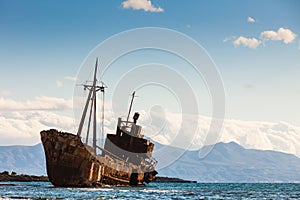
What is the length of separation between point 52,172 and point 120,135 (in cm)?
3561


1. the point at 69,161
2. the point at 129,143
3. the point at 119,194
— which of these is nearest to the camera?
the point at 119,194

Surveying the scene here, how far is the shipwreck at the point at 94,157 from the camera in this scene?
70.5 metres

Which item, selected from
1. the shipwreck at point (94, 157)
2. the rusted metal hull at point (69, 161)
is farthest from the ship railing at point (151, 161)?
the rusted metal hull at point (69, 161)

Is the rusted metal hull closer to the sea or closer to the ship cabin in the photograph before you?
the sea

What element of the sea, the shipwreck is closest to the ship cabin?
the shipwreck

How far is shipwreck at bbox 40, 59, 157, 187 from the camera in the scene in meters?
70.5

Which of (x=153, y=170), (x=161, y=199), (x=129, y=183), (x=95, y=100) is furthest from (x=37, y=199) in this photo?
(x=153, y=170)

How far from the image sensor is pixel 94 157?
74.7 meters

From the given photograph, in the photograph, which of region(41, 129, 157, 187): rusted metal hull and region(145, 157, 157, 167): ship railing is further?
region(145, 157, 157, 167): ship railing

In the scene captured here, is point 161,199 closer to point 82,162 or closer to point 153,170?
point 82,162

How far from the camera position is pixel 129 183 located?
103 metres

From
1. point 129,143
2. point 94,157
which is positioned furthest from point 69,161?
point 129,143

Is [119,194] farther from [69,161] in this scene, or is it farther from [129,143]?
[129,143]

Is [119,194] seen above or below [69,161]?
below
